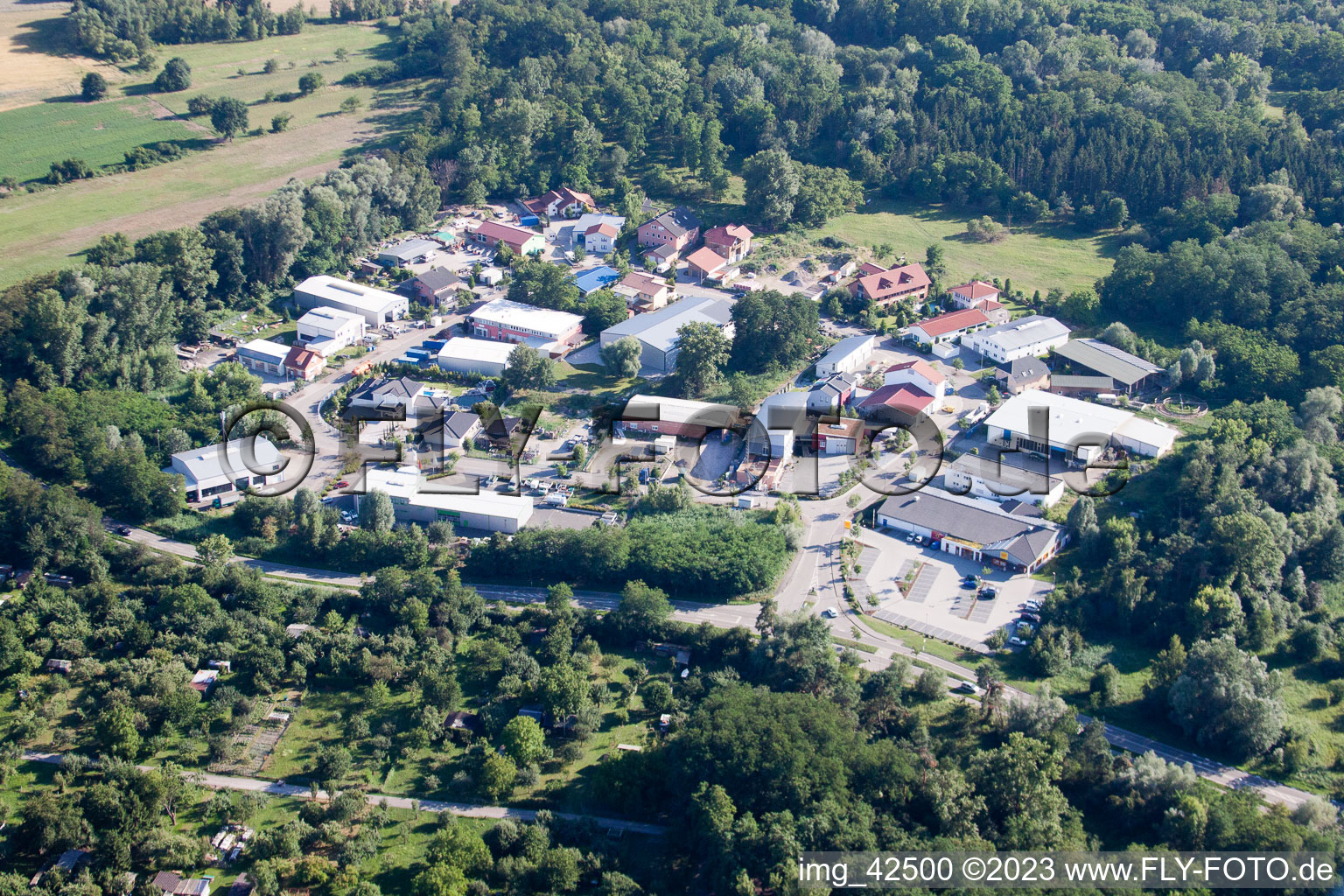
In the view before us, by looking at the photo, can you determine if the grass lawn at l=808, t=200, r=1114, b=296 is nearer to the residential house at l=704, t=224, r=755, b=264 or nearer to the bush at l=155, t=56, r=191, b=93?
the residential house at l=704, t=224, r=755, b=264

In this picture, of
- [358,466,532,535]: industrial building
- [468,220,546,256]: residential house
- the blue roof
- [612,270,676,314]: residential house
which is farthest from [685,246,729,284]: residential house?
[358,466,532,535]: industrial building

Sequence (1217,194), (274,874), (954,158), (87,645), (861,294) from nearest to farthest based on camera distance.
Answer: (274,874) → (87,645) → (861,294) → (1217,194) → (954,158)

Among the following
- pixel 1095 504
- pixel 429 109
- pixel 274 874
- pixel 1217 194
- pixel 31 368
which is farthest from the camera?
pixel 429 109

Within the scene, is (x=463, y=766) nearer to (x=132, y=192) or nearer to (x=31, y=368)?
(x=31, y=368)

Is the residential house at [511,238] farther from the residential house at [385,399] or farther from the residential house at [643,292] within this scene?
the residential house at [385,399]

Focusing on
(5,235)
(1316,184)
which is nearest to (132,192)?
(5,235)

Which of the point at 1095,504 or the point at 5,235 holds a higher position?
the point at 5,235

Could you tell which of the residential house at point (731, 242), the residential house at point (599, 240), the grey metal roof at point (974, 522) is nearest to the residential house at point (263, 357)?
the residential house at point (599, 240)

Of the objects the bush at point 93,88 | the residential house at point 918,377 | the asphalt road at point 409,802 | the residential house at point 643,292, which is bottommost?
the asphalt road at point 409,802
